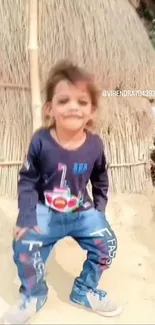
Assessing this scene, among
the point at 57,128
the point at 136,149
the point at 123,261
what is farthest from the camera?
the point at 136,149

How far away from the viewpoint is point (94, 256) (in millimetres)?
2172

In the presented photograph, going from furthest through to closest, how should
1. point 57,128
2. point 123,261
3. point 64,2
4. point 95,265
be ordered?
1. point 64,2
2. point 123,261
3. point 95,265
4. point 57,128

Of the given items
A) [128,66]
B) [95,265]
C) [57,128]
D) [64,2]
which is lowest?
[95,265]

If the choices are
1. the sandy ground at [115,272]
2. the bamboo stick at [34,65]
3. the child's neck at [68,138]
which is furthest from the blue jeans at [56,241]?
the bamboo stick at [34,65]

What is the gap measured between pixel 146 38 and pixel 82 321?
197 cm

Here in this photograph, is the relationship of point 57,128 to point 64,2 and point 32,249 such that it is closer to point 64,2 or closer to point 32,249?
point 32,249

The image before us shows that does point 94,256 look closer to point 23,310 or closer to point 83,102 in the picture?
point 23,310

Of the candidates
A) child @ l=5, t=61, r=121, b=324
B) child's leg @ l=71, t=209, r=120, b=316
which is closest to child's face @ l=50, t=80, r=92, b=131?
child @ l=5, t=61, r=121, b=324

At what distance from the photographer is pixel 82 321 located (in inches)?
83.9

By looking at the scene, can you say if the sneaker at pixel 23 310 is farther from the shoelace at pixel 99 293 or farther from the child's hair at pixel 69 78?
the child's hair at pixel 69 78

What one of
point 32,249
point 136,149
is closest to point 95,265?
point 32,249

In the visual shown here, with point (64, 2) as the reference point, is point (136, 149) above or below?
below

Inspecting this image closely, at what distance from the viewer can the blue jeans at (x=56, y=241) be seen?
2.05 meters

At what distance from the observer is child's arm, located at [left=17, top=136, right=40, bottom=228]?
2037 mm
